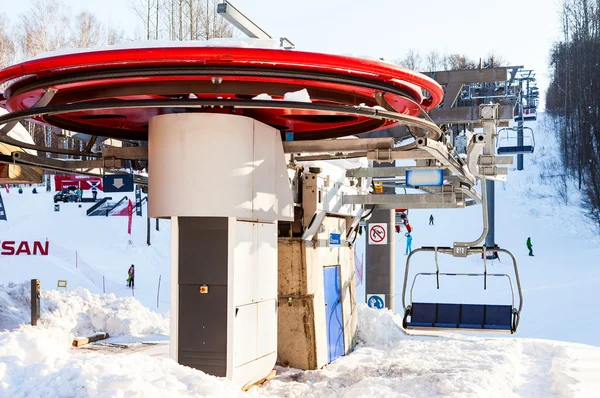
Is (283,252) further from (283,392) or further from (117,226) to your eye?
(117,226)

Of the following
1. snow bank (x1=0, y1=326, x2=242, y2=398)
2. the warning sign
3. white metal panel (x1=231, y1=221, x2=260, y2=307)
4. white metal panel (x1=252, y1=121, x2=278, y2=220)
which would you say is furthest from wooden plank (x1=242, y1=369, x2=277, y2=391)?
the warning sign

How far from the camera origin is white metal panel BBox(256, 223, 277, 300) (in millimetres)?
10078

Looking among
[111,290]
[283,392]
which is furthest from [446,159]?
[111,290]

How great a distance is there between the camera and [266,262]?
10.3 m

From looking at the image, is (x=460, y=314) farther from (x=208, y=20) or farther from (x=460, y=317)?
(x=208, y=20)

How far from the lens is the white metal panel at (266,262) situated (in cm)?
1008

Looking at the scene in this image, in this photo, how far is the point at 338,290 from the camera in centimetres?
1455

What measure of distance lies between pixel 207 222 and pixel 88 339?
7733mm

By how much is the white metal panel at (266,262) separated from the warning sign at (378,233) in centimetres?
923

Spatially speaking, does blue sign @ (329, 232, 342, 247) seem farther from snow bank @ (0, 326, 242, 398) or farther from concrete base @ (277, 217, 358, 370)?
snow bank @ (0, 326, 242, 398)

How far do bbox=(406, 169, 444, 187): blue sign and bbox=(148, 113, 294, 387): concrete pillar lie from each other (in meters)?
3.03

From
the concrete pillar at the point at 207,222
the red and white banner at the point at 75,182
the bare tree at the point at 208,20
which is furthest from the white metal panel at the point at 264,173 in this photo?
the bare tree at the point at 208,20

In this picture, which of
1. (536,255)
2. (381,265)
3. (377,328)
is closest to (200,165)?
(377,328)

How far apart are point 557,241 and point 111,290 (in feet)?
85.7
